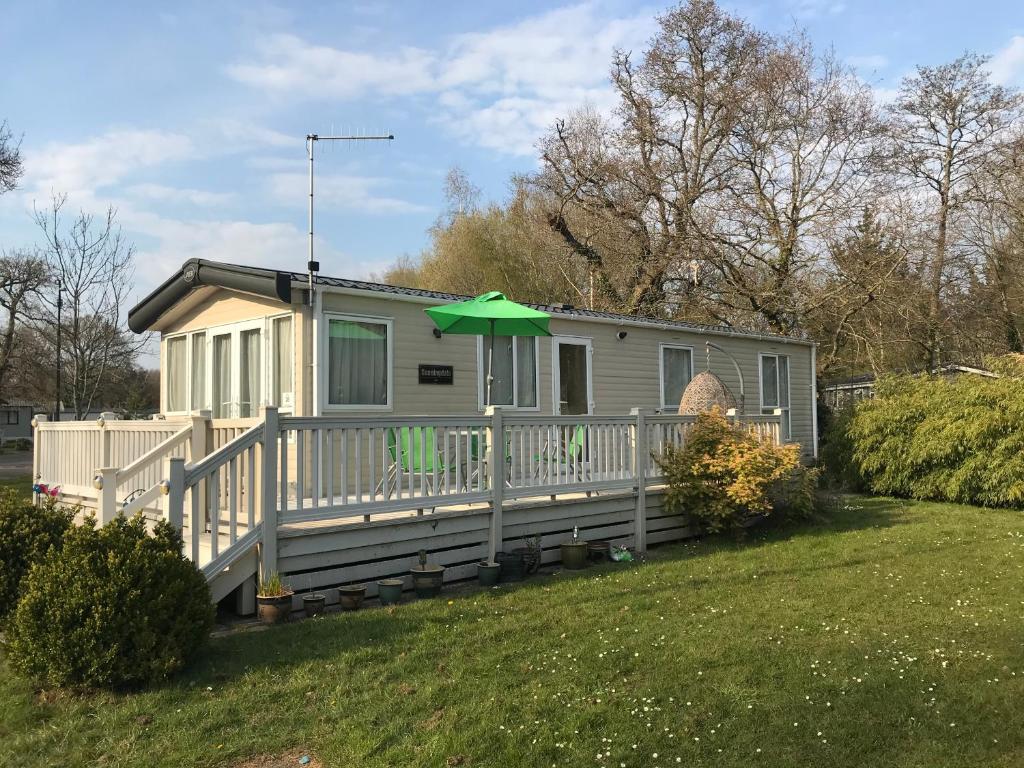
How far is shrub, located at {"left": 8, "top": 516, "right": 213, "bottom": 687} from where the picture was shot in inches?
151

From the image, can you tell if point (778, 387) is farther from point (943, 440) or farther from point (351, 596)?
point (351, 596)

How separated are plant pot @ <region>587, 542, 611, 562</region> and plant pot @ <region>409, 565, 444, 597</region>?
1813mm

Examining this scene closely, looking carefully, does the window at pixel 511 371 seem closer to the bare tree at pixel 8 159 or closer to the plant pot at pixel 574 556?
the plant pot at pixel 574 556

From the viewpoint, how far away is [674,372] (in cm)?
1209

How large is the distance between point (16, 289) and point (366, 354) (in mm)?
22054

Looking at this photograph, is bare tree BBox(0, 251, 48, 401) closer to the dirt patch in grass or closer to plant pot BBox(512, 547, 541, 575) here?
plant pot BBox(512, 547, 541, 575)

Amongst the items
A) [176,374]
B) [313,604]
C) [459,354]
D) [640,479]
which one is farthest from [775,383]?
[313,604]

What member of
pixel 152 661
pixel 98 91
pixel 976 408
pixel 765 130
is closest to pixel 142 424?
pixel 152 661

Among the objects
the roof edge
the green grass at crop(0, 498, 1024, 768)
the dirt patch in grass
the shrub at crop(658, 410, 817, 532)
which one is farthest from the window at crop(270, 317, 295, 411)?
the dirt patch in grass

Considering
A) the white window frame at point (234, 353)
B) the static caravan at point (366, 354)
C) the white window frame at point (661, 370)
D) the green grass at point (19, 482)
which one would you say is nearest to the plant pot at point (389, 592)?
the static caravan at point (366, 354)

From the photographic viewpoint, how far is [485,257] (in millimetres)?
26500

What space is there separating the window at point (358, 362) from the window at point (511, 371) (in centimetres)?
135

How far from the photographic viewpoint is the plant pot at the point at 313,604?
5.31 m

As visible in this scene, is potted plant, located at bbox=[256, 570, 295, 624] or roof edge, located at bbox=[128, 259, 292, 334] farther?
roof edge, located at bbox=[128, 259, 292, 334]
